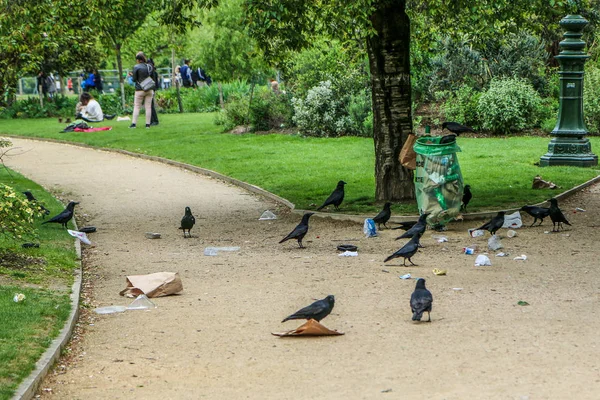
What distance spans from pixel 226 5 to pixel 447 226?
73.3 feet

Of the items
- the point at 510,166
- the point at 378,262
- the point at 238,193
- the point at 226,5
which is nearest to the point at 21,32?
the point at 238,193

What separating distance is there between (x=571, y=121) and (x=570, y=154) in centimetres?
66

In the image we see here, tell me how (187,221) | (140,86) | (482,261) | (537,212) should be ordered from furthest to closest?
(140,86) < (187,221) < (537,212) < (482,261)

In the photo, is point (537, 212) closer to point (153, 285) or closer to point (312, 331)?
point (153, 285)

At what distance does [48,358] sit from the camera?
783cm

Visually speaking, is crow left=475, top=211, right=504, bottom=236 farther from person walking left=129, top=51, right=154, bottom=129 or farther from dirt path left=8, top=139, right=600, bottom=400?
person walking left=129, top=51, right=154, bottom=129

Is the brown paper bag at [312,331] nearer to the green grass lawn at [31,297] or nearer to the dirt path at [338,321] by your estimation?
the dirt path at [338,321]

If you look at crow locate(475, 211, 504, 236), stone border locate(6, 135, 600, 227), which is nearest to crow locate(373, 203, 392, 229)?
stone border locate(6, 135, 600, 227)

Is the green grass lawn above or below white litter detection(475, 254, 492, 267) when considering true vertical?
above

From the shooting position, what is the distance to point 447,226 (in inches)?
578

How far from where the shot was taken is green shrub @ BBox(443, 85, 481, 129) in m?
26.9

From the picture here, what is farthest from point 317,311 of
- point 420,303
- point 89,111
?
point 89,111

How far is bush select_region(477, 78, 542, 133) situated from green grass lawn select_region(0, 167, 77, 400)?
14444mm

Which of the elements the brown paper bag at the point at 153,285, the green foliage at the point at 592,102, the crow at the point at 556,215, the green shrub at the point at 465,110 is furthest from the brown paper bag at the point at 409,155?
the green shrub at the point at 465,110
